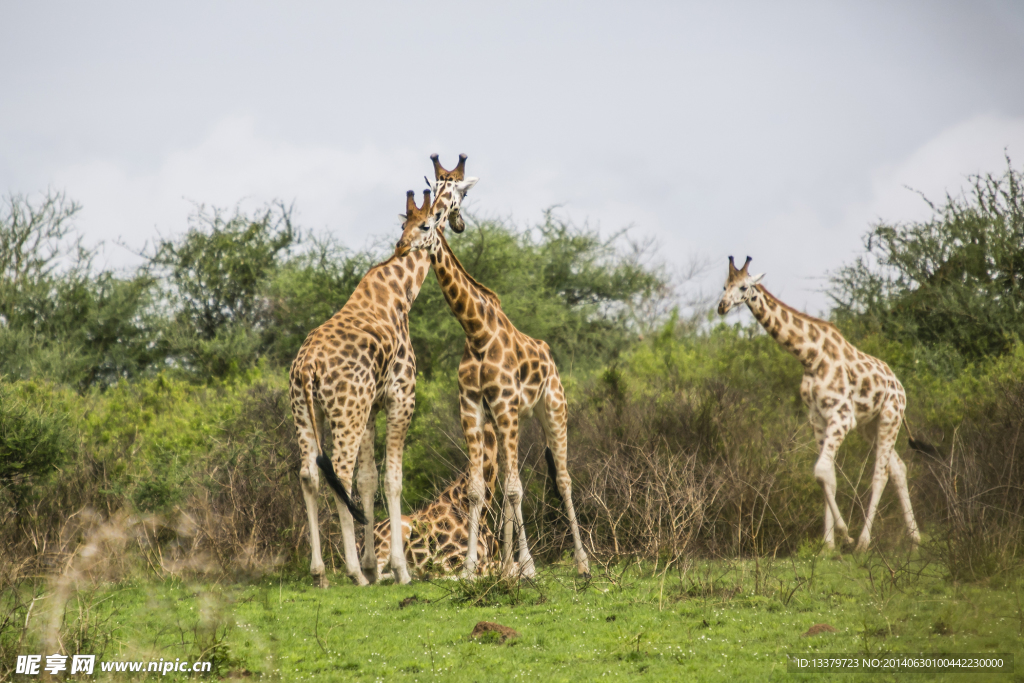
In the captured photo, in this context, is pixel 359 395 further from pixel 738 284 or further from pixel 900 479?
pixel 900 479

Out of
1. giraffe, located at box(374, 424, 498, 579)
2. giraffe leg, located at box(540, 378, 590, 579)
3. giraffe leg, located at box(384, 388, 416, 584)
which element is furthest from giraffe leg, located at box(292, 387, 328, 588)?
giraffe leg, located at box(540, 378, 590, 579)

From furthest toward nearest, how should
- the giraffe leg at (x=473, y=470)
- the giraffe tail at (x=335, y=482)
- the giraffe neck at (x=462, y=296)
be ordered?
the giraffe neck at (x=462, y=296)
the giraffe leg at (x=473, y=470)
the giraffe tail at (x=335, y=482)

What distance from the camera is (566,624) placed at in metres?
6.39

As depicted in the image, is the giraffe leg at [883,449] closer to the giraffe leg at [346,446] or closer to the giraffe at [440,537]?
the giraffe at [440,537]

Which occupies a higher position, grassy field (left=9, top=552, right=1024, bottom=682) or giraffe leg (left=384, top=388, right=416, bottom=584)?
giraffe leg (left=384, top=388, right=416, bottom=584)

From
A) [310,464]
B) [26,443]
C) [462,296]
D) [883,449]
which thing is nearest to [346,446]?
[310,464]

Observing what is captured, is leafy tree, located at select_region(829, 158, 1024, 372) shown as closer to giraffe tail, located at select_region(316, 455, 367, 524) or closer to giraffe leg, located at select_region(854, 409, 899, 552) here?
giraffe leg, located at select_region(854, 409, 899, 552)

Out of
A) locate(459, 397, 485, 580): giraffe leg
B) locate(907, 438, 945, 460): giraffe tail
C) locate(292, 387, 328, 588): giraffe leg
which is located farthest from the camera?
locate(907, 438, 945, 460): giraffe tail

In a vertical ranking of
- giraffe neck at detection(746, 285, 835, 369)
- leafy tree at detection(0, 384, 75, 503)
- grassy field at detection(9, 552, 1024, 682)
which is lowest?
grassy field at detection(9, 552, 1024, 682)

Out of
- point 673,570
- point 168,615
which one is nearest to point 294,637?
point 168,615

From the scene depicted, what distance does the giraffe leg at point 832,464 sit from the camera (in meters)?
9.16

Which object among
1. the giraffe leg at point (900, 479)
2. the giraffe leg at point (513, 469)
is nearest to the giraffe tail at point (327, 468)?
the giraffe leg at point (513, 469)

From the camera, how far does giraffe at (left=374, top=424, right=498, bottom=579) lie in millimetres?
8539

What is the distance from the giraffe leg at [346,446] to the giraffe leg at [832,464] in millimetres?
4807
